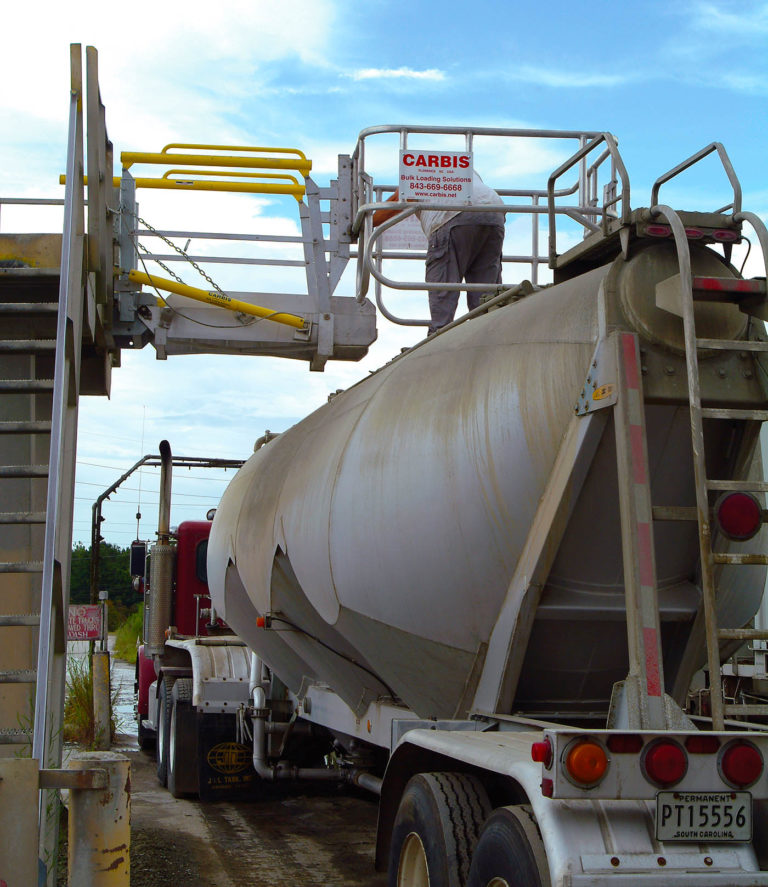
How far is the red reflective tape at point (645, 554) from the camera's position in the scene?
11.2 ft

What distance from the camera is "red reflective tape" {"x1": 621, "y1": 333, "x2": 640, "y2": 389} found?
11.6ft

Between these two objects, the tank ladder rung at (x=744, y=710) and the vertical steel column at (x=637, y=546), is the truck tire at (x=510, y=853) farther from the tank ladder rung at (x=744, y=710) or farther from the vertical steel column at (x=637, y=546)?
the tank ladder rung at (x=744, y=710)

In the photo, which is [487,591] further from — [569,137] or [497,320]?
[569,137]

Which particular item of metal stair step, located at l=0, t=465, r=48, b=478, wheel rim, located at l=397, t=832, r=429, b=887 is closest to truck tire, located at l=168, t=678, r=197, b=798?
metal stair step, located at l=0, t=465, r=48, b=478

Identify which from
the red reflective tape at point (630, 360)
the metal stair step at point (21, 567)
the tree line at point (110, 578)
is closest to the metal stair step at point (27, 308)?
the metal stair step at point (21, 567)

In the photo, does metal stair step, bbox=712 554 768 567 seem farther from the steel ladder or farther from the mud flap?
the mud flap

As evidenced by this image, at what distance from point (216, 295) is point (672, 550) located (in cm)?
503

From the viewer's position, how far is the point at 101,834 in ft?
10.0

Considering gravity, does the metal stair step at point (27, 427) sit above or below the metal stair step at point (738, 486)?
above

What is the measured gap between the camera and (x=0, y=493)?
644 cm

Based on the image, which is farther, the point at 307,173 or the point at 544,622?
the point at 307,173

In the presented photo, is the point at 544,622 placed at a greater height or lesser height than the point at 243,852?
greater

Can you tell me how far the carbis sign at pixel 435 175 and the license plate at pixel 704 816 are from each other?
14.8 feet

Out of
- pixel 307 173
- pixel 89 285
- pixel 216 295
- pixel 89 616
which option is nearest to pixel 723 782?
pixel 89 285
